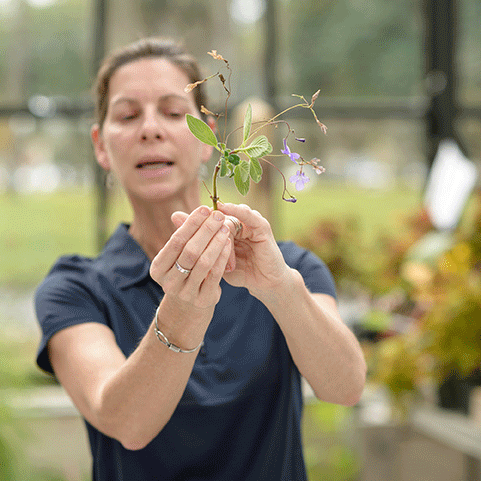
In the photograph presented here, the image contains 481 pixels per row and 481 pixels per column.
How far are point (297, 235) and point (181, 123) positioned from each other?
2202 millimetres

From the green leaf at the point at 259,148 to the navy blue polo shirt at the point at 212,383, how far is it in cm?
43

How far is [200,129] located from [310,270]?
50 cm

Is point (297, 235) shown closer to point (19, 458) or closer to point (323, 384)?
point (19, 458)

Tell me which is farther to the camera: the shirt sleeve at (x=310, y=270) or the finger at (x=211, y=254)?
the shirt sleeve at (x=310, y=270)

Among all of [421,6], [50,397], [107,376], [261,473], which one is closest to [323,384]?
[261,473]

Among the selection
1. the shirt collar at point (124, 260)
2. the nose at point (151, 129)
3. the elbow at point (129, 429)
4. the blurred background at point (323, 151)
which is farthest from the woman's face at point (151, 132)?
the blurred background at point (323, 151)

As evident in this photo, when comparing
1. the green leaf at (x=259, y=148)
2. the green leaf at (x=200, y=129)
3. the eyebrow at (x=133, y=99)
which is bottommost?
the green leaf at (x=259, y=148)

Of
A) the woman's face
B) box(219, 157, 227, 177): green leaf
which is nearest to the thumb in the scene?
box(219, 157, 227, 177): green leaf

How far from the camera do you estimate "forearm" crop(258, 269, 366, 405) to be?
89cm

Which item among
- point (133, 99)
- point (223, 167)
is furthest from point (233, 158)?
point (133, 99)

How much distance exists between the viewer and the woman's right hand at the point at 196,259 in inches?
29.5

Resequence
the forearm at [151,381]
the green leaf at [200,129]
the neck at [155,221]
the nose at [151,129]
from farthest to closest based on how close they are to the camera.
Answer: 1. the neck at [155,221]
2. the nose at [151,129]
3. the forearm at [151,381]
4. the green leaf at [200,129]

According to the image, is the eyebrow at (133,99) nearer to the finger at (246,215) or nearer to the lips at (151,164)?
the lips at (151,164)

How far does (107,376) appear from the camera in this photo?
0.94 m
